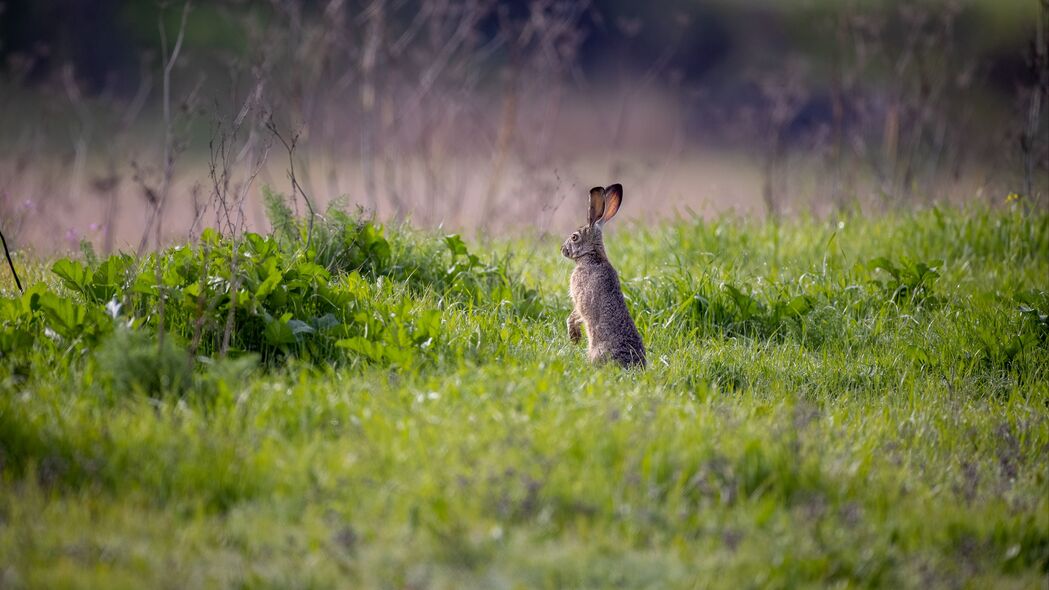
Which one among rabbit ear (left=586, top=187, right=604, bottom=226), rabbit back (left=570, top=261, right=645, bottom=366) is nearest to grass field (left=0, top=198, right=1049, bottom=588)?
rabbit back (left=570, top=261, right=645, bottom=366)

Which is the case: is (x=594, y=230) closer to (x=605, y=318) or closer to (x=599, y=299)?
(x=599, y=299)

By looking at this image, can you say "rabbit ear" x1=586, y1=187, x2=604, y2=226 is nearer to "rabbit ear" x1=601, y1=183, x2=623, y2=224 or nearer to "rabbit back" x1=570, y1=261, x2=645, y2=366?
"rabbit ear" x1=601, y1=183, x2=623, y2=224

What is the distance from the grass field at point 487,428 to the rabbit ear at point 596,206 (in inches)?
27.6

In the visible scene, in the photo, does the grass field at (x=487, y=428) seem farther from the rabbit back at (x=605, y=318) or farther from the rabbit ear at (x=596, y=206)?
the rabbit ear at (x=596, y=206)

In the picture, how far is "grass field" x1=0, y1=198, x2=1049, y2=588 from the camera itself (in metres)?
3.59

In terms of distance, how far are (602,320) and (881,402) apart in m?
1.55

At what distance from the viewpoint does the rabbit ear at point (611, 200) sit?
6094 mm

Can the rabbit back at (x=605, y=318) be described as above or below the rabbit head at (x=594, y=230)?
below

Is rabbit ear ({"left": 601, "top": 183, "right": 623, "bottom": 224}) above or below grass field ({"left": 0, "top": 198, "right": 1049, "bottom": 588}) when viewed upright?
above

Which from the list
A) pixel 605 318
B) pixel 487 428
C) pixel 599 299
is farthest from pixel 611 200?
pixel 487 428

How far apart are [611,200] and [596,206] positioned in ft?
0.37

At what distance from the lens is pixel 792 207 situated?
9.42 metres

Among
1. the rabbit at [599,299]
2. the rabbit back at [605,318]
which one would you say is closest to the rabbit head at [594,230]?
the rabbit at [599,299]

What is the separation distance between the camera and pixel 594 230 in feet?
20.0
